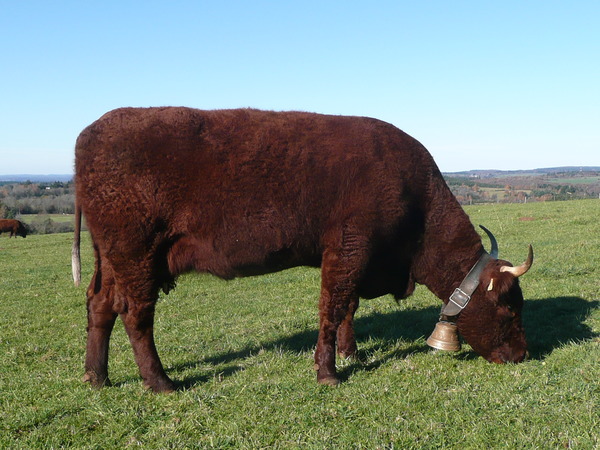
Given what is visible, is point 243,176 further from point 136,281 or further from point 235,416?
point 235,416

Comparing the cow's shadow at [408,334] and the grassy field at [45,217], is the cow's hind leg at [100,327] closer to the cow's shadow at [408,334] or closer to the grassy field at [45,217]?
the cow's shadow at [408,334]

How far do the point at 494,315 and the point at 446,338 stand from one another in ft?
1.97

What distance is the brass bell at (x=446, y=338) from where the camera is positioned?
6262 mm

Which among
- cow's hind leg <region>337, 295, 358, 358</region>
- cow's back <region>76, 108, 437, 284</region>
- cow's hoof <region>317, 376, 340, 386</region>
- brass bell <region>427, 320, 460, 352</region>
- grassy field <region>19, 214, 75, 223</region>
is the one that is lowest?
grassy field <region>19, 214, 75, 223</region>

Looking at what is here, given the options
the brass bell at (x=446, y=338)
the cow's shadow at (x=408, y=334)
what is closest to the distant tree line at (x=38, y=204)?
the cow's shadow at (x=408, y=334)

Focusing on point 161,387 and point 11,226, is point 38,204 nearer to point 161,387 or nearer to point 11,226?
point 11,226

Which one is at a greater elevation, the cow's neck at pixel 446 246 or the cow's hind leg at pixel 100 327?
the cow's neck at pixel 446 246

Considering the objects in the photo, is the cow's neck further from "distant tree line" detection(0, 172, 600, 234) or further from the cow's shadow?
"distant tree line" detection(0, 172, 600, 234)

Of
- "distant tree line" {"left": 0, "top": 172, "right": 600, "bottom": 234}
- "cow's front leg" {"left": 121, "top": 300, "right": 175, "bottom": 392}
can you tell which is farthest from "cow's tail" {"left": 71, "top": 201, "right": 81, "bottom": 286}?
"distant tree line" {"left": 0, "top": 172, "right": 600, "bottom": 234}

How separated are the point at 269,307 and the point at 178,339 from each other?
7.68 feet

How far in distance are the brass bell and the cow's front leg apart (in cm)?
300

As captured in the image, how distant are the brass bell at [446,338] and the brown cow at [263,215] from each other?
0.12m

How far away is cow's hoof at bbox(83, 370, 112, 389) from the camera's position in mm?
5930

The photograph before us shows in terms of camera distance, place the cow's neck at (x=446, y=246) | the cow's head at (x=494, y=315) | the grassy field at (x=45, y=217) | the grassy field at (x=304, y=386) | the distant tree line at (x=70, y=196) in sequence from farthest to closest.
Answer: the grassy field at (x=45, y=217), the distant tree line at (x=70, y=196), the cow's neck at (x=446, y=246), the cow's head at (x=494, y=315), the grassy field at (x=304, y=386)
